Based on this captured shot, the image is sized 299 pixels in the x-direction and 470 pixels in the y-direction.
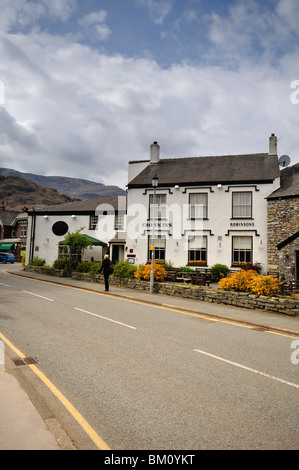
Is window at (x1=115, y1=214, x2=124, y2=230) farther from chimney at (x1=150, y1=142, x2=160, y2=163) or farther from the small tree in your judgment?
chimney at (x1=150, y1=142, x2=160, y2=163)

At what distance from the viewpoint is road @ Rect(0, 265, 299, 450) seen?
4.07 metres

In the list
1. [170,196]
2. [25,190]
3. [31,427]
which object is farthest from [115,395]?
[25,190]

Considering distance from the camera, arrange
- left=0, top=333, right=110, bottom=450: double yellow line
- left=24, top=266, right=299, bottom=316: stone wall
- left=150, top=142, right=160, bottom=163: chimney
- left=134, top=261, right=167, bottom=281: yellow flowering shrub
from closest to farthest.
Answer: left=0, top=333, right=110, bottom=450: double yellow line < left=24, top=266, right=299, bottom=316: stone wall < left=134, top=261, right=167, bottom=281: yellow flowering shrub < left=150, top=142, right=160, bottom=163: chimney

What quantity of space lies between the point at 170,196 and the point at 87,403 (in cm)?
2351

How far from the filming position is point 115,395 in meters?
5.15

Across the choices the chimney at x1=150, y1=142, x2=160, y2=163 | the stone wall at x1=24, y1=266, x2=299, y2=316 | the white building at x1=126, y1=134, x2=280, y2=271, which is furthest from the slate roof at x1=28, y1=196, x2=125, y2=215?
the stone wall at x1=24, y1=266, x2=299, y2=316

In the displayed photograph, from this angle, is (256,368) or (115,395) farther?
(256,368)

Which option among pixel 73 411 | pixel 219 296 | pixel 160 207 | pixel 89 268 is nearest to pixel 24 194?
pixel 89 268

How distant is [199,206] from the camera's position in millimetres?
26781

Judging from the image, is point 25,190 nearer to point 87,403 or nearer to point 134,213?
point 134,213

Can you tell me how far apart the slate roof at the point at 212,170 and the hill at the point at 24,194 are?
117937 mm

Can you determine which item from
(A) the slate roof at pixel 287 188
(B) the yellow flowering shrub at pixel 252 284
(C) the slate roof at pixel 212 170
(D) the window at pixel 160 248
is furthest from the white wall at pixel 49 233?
(B) the yellow flowering shrub at pixel 252 284

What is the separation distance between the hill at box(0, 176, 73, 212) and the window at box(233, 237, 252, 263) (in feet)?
410

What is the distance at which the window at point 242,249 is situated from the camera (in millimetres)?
25141
